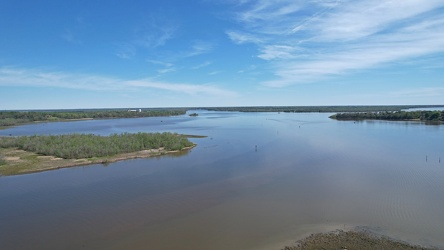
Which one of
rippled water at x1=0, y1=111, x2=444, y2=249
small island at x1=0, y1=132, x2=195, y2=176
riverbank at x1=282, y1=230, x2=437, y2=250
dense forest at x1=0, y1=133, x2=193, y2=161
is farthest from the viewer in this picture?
dense forest at x1=0, y1=133, x2=193, y2=161

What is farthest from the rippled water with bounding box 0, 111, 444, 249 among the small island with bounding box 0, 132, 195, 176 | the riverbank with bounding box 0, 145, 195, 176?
the small island with bounding box 0, 132, 195, 176

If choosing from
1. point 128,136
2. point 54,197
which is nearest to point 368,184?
point 54,197

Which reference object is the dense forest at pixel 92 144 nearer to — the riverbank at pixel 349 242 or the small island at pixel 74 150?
the small island at pixel 74 150

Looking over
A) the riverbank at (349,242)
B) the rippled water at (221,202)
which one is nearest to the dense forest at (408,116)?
the rippled water at (221,202)

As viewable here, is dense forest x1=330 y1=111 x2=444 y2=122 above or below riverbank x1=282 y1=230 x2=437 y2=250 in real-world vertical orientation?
above

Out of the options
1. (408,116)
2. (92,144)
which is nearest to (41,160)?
(92,144)

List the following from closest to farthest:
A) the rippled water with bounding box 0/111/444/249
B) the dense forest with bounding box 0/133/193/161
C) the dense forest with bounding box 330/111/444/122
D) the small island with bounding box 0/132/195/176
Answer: the rippled water with bounding box 0/111/444/249, the small island with bounding box 0/132/195/176, the dense forest with bounding box 0/133/193/161, the dense forest with bounding box 330/111/444/122

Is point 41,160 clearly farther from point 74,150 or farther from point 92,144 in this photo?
point 92,144

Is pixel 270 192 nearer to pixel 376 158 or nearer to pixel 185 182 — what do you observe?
pixel 185 182

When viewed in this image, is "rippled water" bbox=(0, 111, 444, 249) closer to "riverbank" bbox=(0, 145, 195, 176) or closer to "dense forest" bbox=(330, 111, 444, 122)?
"riverbank" bbox=(0, 145, 195, 176)
